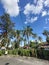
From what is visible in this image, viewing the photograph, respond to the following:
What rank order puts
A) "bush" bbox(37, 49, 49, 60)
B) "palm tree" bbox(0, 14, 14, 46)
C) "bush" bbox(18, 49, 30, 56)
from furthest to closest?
"palm tree" bbox(0, 14, 14, 46) < "bush" bbox(18, 49, 30, 56) < "bush" bbox(37, 49, 49, 60)

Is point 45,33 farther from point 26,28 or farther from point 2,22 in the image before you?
point 2,22

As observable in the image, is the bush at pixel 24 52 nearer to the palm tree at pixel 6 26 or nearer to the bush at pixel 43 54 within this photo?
the bush at pixel 43 54

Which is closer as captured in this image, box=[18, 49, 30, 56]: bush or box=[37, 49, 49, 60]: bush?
box=[37, 49, 49, 60]: bush

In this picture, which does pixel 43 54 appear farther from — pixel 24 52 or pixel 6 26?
pixel 6 26

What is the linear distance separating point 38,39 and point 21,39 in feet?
43.1

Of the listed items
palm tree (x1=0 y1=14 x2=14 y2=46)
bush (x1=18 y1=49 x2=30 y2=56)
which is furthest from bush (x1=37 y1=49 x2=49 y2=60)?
palm tree (x1=0 y1=14 x2=14 y2=46)

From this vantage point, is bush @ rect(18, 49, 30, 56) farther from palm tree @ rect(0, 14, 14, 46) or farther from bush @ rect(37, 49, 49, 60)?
palm tree @ rect(0, 14, 14, 46)

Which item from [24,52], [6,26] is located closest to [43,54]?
[24,52]

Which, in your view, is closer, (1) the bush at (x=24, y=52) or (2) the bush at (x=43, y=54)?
(2) the bush at (x=43, y=54)

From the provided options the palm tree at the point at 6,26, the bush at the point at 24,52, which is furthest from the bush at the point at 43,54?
the palm tree at the point at 6,26

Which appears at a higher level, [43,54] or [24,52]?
[24,52]

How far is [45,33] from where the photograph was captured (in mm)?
85688

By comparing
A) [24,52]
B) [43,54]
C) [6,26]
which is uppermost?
[6,26]

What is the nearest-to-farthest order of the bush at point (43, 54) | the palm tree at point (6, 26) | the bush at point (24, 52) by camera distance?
the bush at point (43, 54)
the bush at point (24, 52)
the palm tree at point (6, 26)
